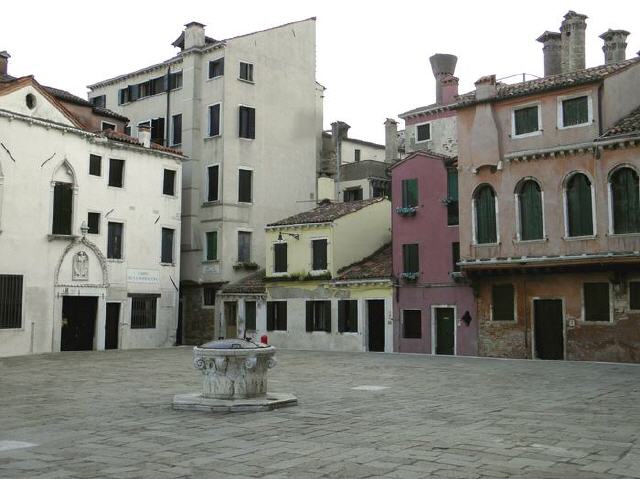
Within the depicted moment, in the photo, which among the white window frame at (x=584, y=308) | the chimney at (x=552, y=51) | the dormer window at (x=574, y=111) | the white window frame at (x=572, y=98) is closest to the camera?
the white window frame at (x=584, y=308)

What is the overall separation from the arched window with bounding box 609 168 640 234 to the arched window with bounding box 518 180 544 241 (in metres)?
2.71

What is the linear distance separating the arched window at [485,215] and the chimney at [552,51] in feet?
37.1

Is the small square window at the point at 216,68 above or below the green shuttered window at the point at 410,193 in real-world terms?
above

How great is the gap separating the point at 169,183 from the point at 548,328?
65.1 feet

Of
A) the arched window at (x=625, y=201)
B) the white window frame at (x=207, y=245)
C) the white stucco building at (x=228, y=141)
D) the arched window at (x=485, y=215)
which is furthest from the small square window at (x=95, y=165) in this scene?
the arched window at (x=625, y=201)

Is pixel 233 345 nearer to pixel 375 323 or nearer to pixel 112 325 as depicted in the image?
pixel 375 323

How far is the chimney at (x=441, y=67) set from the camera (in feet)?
144

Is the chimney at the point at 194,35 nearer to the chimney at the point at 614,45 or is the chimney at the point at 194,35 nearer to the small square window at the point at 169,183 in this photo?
the small square window at the point at 169,183

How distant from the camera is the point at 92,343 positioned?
108 ft

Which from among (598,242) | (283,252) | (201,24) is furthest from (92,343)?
(598,242)

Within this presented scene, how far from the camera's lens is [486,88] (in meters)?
28.3

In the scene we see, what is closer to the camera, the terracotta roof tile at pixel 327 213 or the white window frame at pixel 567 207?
the white window frame at pixel 567 207

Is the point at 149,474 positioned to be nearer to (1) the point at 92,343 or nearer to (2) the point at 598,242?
(2) the point at 598,242

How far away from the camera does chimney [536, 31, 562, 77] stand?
118 ft
